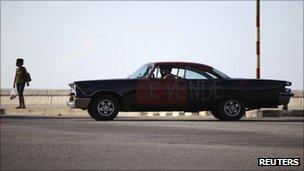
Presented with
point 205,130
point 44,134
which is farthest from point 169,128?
point 44,134

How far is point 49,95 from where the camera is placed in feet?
103

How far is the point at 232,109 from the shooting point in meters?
14.5

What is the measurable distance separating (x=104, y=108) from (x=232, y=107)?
3.03 m

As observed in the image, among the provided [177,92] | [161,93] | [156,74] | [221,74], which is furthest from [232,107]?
[156,74]

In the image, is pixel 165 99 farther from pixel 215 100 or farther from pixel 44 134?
pixel 44 134

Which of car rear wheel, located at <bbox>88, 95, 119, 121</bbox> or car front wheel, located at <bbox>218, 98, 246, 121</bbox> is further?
car front wheel, located at <bbox>218, 98, 246, 121</bbox>

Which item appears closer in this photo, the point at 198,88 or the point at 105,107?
the point at 105,107

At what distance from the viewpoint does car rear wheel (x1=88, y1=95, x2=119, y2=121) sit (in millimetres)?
13844

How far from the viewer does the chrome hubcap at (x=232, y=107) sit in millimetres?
14416

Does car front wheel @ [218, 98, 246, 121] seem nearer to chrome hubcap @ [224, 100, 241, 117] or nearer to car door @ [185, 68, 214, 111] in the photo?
chrome hubcap @ [224, 100, 241, 117]

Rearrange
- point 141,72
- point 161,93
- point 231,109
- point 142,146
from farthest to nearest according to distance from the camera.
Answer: point 231,109, point 141,72, point 161,93, point 142,146

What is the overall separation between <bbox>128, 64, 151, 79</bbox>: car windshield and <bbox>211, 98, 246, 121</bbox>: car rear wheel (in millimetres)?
1909

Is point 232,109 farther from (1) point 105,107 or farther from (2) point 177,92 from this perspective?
(1) point 105,107

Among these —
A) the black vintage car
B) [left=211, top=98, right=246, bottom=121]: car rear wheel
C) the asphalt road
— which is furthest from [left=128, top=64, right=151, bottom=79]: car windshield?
the asphalt road
